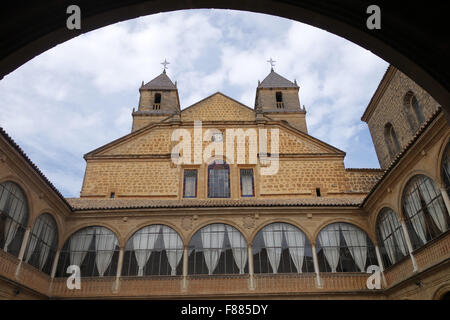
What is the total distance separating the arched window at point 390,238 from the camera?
43.1 ft

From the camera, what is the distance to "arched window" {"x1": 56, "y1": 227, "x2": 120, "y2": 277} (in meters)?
14.9

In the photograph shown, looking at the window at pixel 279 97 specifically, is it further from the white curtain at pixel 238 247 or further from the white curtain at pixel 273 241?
the white curtain at pixel 238 247

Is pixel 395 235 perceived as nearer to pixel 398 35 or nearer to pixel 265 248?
pixel 265 248

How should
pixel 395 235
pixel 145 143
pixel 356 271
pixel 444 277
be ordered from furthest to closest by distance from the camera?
pixel 145 143, pixel 356 271, pixel 395 235, pixel 444 277

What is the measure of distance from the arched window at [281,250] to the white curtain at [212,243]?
1.62m

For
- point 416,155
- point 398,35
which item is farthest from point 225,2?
point 416,155

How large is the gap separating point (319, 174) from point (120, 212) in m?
11.1

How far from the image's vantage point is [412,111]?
58.7 feet

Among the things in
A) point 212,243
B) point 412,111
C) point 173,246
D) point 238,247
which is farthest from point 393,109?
point 173,246

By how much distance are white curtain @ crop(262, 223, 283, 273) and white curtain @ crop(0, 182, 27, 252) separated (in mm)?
10070

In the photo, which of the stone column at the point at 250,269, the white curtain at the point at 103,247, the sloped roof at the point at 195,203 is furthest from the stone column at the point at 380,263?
the white curtain at the point at 103,247

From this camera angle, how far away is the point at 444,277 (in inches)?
408

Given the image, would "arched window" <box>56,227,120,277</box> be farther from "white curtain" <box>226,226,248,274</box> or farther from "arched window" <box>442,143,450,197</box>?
"arched window" <box>442,143,450,197</box>

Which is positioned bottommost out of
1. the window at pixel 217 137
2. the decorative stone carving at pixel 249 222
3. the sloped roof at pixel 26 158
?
the decorative stone carving at pixel 249 222
